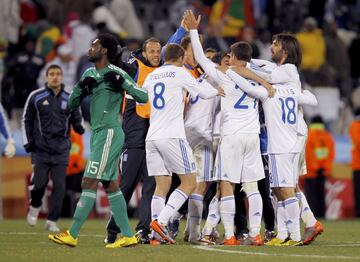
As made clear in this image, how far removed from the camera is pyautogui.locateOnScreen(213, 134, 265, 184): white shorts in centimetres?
1512

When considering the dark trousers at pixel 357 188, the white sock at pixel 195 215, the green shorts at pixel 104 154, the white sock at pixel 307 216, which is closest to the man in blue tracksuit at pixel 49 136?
the white sock at pixel 195 215

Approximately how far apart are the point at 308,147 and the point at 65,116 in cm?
650

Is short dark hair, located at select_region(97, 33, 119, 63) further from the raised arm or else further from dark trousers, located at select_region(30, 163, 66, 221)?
dark trousers, located at select_region(30, 163, 66, 221)

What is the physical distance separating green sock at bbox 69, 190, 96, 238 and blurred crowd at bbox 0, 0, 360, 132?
10422 mm

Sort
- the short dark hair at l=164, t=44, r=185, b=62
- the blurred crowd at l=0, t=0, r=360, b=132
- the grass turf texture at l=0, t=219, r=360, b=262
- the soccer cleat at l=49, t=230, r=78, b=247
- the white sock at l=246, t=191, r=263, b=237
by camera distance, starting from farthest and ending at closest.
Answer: the blurred crowd at l=0, t=0, r=360, b=132, the white sock at l=246, t=191, r=263, b=237, the short dark hair at l=164, t=44, r=185, b=62, the soccer cleat at l=49, t=230, r=78, b=247, the grass turf texture at l=0, t=219, r=360, b=262

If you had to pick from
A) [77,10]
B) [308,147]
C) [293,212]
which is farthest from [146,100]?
[77,10]

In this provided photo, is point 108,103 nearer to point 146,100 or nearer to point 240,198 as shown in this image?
point 146,100

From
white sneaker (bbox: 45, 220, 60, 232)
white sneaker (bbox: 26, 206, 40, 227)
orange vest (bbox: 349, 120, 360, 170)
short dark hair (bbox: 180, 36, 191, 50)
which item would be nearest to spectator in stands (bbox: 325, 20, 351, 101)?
orange vest (bbox: 349, 120, 360, 170)

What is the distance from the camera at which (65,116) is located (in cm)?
1944

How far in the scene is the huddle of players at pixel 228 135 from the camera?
14.9 m

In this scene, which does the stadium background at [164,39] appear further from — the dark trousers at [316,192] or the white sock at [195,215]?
the white sock at [195,215]

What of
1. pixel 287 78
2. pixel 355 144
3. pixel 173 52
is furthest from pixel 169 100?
pixel 355 144

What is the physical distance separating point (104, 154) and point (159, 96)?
4.00 ft

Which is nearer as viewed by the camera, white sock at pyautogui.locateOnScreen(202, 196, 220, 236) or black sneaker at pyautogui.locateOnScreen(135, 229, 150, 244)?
black sneaker at pyautogui.locateOnScreen(135, 229, 150, 244)
